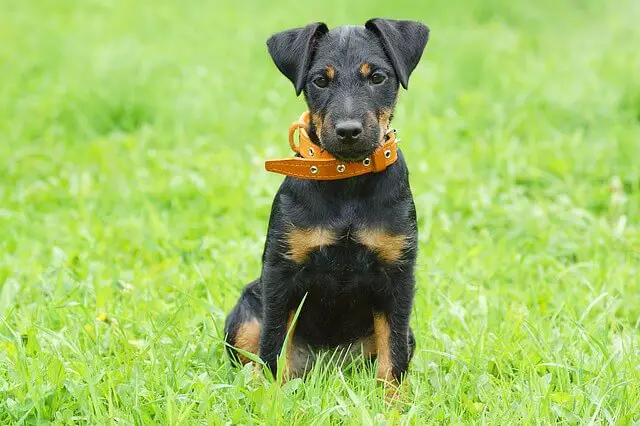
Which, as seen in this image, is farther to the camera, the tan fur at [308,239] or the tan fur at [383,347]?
the tan fur at [383,347]

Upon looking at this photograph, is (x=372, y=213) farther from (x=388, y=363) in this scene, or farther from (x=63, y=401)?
(x=63, y=401)

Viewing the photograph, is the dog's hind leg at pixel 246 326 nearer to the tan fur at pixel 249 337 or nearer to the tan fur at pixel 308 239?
the tan fur at pixel 249 337

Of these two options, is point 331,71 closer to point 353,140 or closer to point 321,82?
point 321,82

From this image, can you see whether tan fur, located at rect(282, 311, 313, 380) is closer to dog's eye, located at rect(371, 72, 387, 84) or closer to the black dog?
the black dog

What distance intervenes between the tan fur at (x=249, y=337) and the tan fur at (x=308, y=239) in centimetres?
56

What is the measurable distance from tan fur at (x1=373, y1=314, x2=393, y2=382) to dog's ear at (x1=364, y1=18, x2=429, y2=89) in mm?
959

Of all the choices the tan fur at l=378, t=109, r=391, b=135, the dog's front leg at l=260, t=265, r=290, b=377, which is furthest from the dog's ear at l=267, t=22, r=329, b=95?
the dog's front leg at l=260, t=265, r=290, b=377

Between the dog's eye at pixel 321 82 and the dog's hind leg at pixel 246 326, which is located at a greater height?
the dog's eye at pixel 321 82

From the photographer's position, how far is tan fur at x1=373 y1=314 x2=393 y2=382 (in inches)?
152

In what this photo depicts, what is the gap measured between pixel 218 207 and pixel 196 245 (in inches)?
26.9

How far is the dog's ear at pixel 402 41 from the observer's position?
378 centimetres

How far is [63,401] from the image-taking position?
11.5 feet

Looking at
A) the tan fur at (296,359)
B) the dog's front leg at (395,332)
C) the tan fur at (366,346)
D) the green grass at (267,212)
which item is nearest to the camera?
the green grass at (267,212)

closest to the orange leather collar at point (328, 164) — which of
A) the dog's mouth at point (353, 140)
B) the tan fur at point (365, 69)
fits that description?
the dog's mouth at point (353, 140)
